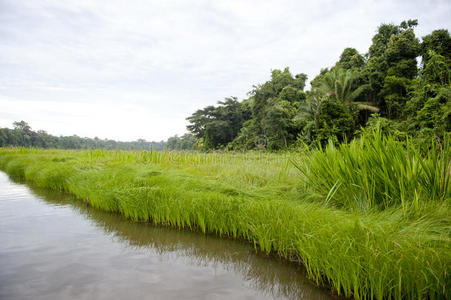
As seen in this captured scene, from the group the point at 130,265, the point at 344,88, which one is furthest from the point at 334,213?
the point at 344,88

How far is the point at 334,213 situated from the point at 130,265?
2.69 meters

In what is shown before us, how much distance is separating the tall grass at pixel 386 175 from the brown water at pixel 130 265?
129 cm

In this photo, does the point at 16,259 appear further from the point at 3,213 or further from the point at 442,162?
the point at 442,162

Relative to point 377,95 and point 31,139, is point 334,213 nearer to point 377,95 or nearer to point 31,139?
point 377,95

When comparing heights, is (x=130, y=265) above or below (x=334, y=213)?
below

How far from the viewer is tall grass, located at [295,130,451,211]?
2.98m

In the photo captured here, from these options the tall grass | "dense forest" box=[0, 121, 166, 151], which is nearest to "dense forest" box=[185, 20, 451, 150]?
the tall grass

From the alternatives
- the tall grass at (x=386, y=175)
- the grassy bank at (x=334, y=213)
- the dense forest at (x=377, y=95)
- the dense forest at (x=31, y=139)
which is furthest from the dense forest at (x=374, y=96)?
the dense forest at (x=31, y=139)

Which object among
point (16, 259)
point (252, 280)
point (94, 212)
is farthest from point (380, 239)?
point (94, 212)

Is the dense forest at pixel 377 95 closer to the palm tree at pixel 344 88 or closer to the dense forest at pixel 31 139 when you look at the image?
the palm tree at pixel 344 88

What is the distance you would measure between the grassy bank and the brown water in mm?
313

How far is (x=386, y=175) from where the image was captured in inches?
125

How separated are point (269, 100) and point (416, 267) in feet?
84.7

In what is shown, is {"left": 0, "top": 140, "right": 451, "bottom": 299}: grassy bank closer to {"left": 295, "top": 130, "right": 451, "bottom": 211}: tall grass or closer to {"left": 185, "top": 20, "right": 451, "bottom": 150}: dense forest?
{"left": 295, "top": 130, "right": 451, "bottom": 211}: tall grass
